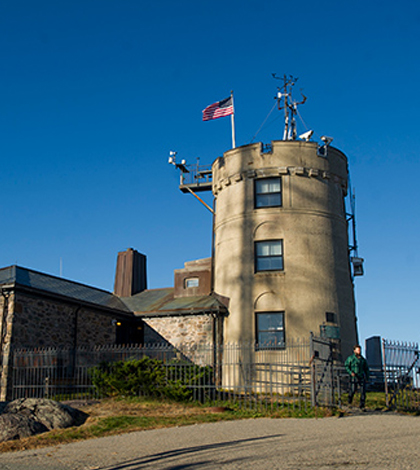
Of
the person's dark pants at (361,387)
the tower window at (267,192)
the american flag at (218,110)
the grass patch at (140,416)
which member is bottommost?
the grass patch at (140,416)

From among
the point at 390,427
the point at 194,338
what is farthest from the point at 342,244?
the point at 390,427

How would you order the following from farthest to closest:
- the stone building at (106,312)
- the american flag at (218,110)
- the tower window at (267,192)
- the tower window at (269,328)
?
the american flag at (218,110), the tower window at (267,192), the tower window at (269,328), the stone building at (106,312)

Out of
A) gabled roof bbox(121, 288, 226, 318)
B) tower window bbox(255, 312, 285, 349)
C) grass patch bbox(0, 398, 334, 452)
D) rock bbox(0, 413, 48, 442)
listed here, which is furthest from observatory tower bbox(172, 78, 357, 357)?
rock bbox(0, 413, 48, 442)

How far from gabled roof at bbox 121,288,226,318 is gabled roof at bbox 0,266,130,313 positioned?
2.01ft

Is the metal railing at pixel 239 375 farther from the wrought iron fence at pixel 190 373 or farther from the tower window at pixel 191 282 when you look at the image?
the tower window at pixel 191 282

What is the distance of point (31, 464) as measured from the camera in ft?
26.9

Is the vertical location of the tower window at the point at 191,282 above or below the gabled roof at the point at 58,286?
above

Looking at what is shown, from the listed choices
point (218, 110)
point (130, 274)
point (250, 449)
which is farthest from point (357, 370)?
point (130, 274)

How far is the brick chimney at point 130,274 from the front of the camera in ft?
84.5

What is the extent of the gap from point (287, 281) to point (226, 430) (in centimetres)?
1034

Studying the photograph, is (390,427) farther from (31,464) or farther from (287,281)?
(287,281)

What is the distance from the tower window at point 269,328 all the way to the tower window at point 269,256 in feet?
5.91

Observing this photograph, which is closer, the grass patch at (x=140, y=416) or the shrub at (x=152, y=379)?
the grass patch at (x=140, y=416)

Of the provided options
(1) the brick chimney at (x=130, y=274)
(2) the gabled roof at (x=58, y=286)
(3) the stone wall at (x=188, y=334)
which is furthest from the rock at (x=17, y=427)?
(1) the brick chimney at (x=130, y=274)
